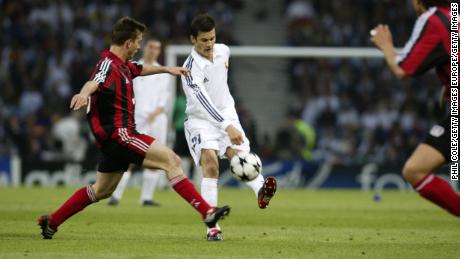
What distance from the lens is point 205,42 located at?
29.0 feet

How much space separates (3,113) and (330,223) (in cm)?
1382

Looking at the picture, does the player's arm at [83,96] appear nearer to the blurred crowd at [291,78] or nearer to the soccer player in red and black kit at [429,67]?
the soccer player in red and black kit at [429,67]

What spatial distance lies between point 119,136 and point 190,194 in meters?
0.86

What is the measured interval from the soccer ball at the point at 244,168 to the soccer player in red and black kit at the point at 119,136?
62cm

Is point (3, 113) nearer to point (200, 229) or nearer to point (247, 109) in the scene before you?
point (247, 109)

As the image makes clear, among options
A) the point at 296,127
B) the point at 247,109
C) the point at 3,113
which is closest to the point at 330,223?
the point at 296,127

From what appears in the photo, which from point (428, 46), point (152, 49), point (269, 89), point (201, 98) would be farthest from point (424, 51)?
point (269, 89)

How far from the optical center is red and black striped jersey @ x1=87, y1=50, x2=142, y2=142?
823 centimetres

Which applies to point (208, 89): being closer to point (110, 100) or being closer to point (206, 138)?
point (206, 138)

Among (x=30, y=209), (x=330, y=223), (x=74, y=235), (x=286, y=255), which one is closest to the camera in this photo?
(x=286, y=255)

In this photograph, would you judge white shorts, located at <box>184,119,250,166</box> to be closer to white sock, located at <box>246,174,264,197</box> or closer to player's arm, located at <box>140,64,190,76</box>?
white sock, located at <box>246,174,264,197</box>

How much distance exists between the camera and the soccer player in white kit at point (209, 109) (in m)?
8.68

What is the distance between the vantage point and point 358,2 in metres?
25.0

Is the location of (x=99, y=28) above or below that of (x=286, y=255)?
below
